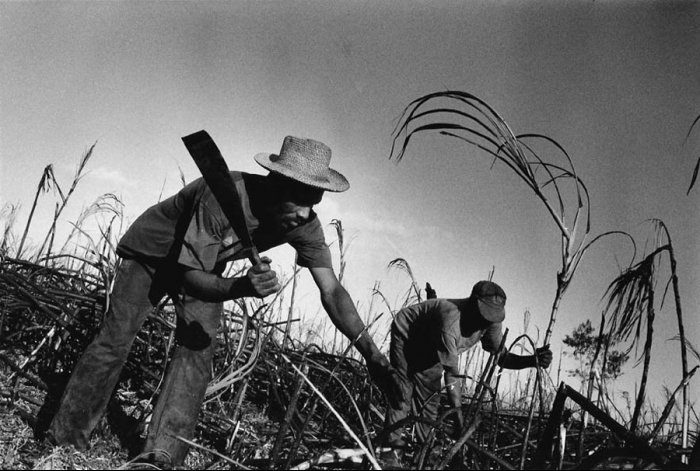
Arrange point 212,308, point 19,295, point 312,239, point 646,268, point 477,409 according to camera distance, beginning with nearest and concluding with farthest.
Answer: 1. point 477,409
2. point 646,268
3. point 212,308
4. point 312,239
5. point 19,295

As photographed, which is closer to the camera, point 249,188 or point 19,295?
point 249,188

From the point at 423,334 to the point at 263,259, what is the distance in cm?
253

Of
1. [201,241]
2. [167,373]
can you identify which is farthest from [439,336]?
[201,241]

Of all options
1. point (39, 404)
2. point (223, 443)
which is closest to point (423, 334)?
point (223, 443)

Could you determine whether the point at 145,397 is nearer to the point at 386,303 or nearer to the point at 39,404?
the point at 39,404

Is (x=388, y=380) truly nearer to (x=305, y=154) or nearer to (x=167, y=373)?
(x=167, y=373)

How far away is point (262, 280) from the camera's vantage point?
189cm

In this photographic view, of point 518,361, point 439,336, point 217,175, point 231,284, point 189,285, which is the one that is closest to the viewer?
point 217,175

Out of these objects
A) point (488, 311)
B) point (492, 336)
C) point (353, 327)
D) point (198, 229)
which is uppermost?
point (488, 311)

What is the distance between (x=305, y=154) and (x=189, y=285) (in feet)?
2.80

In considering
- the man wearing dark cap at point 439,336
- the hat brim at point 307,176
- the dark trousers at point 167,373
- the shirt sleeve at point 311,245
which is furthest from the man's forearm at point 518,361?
the dark trousers at point 167,373

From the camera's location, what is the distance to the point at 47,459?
184 centimetres

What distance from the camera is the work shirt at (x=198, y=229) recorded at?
7.25ft

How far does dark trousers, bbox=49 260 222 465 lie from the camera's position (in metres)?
2.20
